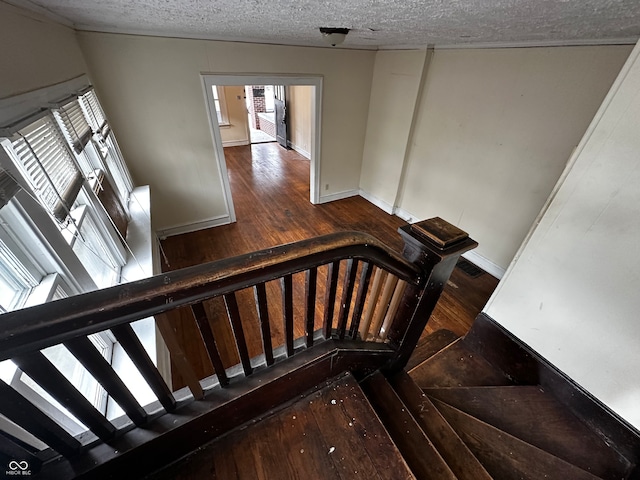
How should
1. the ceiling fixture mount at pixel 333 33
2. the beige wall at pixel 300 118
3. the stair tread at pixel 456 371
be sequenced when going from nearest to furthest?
the stair tread at pixel 456 371, the ceiling fixture mount at pixel 333 33, the beige wall at pixel 300 118

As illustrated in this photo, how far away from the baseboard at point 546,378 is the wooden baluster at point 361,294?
1.05 m

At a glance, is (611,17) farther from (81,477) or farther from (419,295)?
(81,477)

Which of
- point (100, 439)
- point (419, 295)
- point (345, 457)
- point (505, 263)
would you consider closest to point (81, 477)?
point (100, 439)

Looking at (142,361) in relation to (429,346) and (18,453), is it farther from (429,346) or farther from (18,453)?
(429,346)

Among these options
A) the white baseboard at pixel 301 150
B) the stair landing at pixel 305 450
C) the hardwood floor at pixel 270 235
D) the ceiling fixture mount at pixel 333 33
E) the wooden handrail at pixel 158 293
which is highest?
the ceiling fixture mount at pixel 333 33

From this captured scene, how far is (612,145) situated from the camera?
102cm

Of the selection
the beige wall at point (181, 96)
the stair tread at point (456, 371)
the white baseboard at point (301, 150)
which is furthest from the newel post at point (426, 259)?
the white baseboard at point (301, 150)

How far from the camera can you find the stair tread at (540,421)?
1244mm

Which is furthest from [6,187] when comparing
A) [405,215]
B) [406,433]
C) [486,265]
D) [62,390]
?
[405,215]

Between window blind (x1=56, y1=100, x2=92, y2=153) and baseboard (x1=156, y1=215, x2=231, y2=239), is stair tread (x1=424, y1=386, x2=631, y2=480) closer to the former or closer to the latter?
window blind (x1=56, y1=100, x2=92, y2=153)

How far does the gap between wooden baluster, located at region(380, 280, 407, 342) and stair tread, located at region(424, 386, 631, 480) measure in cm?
59

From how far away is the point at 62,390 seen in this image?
593 mm

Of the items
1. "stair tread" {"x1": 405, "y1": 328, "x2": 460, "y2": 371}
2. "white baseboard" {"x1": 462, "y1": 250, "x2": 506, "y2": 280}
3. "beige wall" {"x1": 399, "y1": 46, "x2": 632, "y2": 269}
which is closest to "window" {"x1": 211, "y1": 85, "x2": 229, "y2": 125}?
"beige wall" {"x1": 399, "y1": 46, "x2": 632, "y2": 269}

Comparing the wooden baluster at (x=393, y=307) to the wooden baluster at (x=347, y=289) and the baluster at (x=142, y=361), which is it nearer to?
the wooden baluster at (x=347, y=289)
